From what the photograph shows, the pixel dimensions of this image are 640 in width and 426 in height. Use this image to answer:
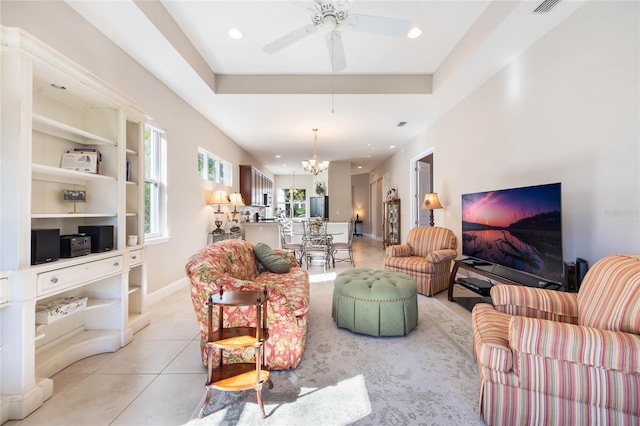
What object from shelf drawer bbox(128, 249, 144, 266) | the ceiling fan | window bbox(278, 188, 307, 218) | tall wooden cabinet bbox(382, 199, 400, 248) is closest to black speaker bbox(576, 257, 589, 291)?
the ceiling fan

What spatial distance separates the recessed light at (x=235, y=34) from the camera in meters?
2.97

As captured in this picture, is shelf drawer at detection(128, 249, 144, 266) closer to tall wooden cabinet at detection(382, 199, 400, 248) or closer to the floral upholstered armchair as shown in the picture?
the floral upholstered armchair

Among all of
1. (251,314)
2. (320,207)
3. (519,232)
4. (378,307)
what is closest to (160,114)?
(251,314)

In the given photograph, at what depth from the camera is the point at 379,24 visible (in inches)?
82.5

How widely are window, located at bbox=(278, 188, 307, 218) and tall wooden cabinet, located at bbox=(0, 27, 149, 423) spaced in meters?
10.5

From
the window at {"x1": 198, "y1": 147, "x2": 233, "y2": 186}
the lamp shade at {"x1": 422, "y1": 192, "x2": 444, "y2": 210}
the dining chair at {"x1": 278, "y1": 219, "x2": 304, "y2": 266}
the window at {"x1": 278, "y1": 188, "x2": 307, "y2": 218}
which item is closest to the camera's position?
the lamp shade at {"x1": 422, "y1": 192, "x2": 444, "y2": 210}

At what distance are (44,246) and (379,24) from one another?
2.99 meters

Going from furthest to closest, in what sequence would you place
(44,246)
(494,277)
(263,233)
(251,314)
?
(263,233) → (494,277) → (251,314) → (44,246)

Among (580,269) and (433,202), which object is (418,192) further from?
(580,269)

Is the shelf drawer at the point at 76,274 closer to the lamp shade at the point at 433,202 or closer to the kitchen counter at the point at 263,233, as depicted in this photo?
the kitchen counter at the point at 263,233

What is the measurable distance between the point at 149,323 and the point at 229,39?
344cm

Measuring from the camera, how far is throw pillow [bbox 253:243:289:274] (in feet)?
9.87

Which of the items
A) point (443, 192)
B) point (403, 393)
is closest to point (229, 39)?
point (403, 393)

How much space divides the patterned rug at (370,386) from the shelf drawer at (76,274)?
130 centimetres
